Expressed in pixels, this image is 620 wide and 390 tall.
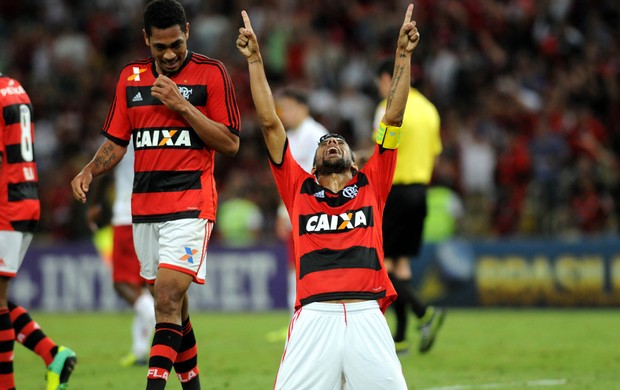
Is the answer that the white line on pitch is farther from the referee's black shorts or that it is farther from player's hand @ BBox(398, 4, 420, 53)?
player's hand @ BBox(398, 4, 420, 53)

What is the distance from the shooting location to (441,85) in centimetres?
1941

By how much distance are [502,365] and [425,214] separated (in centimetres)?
174

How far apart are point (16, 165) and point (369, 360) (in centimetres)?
317

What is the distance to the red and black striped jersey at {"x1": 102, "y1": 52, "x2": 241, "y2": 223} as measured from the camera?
6.91 metres

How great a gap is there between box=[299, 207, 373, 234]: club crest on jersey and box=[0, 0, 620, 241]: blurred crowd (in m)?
10.7

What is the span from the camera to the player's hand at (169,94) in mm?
6680

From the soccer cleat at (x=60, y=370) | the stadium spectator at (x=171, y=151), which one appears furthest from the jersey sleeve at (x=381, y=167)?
the soccer cleat at (x=60, y=370)

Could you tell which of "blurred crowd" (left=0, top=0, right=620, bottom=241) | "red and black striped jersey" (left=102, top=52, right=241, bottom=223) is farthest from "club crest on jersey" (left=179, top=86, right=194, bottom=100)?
"blurred crowd" (left=0, top=0, right=620, bottom=241)

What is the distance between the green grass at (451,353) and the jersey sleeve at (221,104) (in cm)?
244

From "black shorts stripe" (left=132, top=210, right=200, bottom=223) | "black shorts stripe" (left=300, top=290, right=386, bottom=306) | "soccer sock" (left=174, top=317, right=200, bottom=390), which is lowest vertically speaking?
"soccer sock" (left=174, top=317, right=200, bottom=390)

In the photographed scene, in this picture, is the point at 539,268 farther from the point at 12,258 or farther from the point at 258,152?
the point at 12,258

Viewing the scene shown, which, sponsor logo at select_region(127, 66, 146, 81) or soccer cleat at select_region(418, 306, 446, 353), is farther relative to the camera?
soccer cleat at select_region(418, 306, 446, 353)

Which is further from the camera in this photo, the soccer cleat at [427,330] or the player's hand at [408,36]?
the soccer cleat at [427,330]

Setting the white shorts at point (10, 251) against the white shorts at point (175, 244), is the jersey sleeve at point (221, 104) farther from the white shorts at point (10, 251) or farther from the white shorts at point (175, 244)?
the white shorts at point (10, 251)
